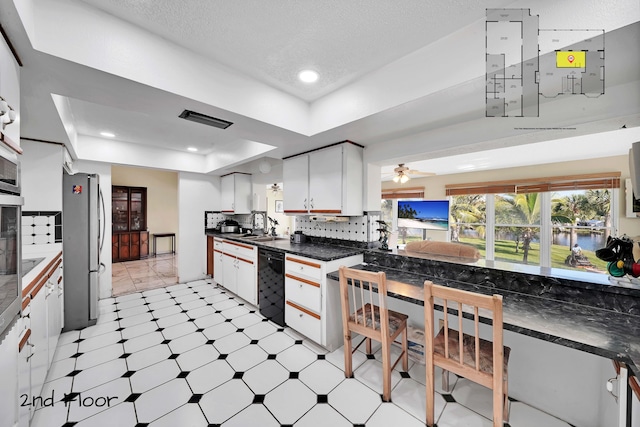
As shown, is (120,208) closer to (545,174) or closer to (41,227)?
(41,227)

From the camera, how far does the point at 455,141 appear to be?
7.09ft

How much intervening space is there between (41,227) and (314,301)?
309cm

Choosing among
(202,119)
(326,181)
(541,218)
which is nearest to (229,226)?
(326,181)

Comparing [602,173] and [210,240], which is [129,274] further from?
[602,173]

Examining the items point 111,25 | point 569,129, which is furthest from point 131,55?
point 569,129

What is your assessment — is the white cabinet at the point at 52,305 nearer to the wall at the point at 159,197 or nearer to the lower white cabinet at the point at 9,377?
the lower white cabinet at the point at 9,377

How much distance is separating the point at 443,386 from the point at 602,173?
4514 millimetres

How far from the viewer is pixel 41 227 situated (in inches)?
103

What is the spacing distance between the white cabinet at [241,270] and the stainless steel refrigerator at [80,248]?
161 cm

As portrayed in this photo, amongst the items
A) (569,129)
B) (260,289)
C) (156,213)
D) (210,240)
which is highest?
(569,129)

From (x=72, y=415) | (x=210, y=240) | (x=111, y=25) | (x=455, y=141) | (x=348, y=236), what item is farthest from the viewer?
(x=210, y=240)

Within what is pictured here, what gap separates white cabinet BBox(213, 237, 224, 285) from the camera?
4.20 meters

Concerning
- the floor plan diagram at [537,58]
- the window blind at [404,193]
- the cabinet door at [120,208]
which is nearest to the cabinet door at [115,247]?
the cabinet door at [120,208]

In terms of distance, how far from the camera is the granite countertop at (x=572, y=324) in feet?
3.69
